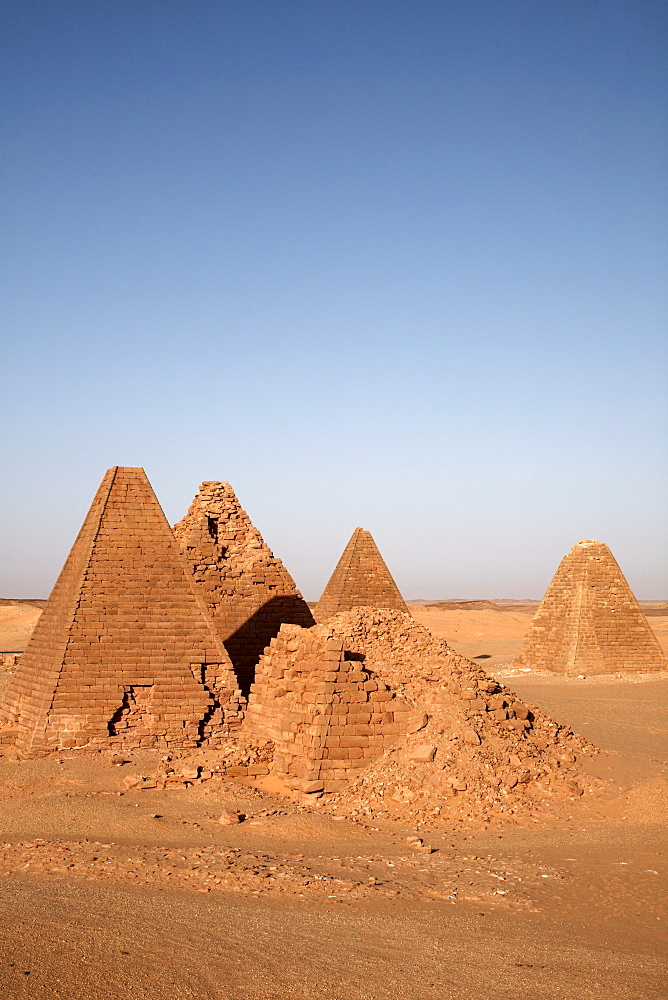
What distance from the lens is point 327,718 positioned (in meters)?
10.3

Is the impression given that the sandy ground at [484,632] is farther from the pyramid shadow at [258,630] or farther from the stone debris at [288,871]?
the stone debris at [288,871]

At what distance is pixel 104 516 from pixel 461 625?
4471 cm

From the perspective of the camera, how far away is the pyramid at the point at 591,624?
2358cm

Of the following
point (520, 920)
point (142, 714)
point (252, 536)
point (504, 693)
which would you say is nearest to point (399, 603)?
point (252, 536)

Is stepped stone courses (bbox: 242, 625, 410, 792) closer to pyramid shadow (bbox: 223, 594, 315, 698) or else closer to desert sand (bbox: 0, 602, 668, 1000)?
desert sand (bbox: 0, 602, 668, 1000)

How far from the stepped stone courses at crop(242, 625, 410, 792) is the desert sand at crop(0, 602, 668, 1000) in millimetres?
490

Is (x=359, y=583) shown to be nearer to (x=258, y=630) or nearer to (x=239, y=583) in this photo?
(x=239, y=583)

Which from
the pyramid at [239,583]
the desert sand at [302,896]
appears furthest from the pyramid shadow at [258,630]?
the desert sand at [302,896]

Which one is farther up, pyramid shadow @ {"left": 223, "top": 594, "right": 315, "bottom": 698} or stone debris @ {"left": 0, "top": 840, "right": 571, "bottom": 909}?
pyramid shadow @ {"left": 223, "top": 594, "right": 315, "bottom": 698}

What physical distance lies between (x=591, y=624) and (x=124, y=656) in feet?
51.5

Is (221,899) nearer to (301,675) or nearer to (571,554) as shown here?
(301,675)

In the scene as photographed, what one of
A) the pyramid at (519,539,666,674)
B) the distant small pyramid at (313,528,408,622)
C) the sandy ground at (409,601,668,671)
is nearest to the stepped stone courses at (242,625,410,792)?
the distant small pyramid at (313,528,408,622)

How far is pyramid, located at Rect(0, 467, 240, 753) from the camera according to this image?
38.4ft

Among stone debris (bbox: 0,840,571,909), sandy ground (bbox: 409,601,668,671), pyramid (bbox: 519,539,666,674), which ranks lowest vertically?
stone debris (bbox: 0,840,571,909)
